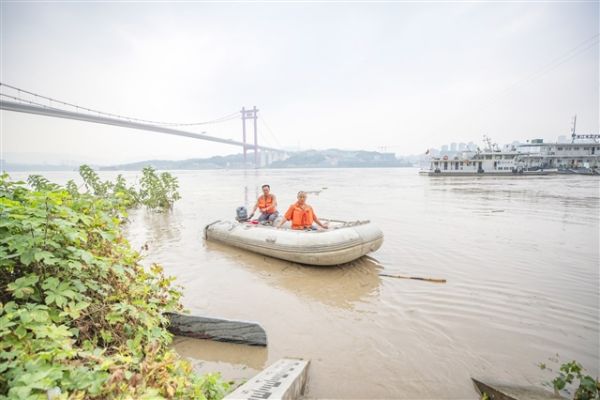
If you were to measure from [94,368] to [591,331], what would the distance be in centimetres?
498

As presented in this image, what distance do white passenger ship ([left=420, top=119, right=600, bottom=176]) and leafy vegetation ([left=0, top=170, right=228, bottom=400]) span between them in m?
47.7

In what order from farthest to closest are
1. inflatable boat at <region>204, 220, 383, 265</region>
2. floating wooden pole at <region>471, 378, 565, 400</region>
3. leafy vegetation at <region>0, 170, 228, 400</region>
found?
inflatable boat at <region>204, 220, 383, 265</region> → floating wooden pole at <region>471, 378, 565, 400</region> → leafy vegetation at <region>0, 170, 228, 400</region>

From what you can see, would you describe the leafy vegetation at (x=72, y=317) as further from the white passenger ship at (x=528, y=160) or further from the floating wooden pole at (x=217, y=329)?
the white passenger ship at (x=528, y=160)

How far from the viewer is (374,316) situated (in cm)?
382

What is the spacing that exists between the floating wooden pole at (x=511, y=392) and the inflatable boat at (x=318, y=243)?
2.93 m

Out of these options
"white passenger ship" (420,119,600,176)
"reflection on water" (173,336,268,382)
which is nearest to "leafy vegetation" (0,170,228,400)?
"reflection on water" (173,336,268,382)

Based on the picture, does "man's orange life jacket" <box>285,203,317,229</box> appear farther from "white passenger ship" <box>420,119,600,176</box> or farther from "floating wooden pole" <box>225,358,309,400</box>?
"white passenger ship" <box>420,119,600,176</box>

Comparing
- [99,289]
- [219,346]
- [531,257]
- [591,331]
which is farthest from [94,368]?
[531,257]

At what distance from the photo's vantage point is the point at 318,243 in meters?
5.25

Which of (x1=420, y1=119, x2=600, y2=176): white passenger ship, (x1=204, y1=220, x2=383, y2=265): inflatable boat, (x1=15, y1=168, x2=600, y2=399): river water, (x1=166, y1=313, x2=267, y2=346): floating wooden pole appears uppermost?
(x1=420, y1=119, x2=600, y2=176): white passenger ship

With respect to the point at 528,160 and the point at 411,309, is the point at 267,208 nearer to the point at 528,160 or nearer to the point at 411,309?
the point at 411,309

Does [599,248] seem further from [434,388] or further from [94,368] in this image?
[94,368]

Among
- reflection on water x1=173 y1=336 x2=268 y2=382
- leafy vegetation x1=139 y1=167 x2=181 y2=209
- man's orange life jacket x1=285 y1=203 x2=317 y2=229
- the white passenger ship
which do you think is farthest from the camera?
the white passenger ship

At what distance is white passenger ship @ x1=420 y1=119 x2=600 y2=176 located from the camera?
137 feet
